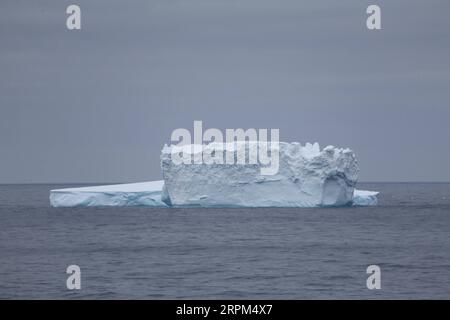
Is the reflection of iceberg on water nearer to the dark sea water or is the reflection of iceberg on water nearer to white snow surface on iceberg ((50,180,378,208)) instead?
the dark sea water

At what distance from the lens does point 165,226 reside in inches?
1284

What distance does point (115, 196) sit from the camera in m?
37.7

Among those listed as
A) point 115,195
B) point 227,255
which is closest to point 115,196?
point 115,195

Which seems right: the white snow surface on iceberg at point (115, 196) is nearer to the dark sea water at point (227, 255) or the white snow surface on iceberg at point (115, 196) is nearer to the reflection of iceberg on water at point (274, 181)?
the dark sea water at point (227, 255)

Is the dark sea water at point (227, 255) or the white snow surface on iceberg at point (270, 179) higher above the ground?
the white snow surface on iceberg at point (270, 179)

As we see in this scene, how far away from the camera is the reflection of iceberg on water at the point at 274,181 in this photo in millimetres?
32438

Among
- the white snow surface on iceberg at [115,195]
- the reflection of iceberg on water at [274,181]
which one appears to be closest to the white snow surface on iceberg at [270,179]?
the reflection of iceberg on water at [274,181]

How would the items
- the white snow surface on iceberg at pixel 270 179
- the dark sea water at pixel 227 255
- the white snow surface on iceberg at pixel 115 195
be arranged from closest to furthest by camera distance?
1. the dark sea water at pixel 227 255
2. the white snow surface on iceberg at pixel 270 179
3. the white snow surface on iceberg at pixel 115 195

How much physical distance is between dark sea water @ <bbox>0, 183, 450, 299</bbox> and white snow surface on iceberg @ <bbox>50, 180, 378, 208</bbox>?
2.87ft

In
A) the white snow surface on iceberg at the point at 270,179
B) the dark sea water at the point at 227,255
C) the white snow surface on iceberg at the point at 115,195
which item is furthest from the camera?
the white snow surface on iceberg at the point at 115,195

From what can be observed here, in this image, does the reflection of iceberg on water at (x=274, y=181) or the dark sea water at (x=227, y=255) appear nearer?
the dark sea water at (x=227, y=255)

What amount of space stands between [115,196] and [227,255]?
51.2 ft

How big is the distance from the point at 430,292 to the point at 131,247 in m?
11.7

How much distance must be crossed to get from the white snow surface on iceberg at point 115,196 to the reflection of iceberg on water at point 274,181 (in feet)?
6.55
